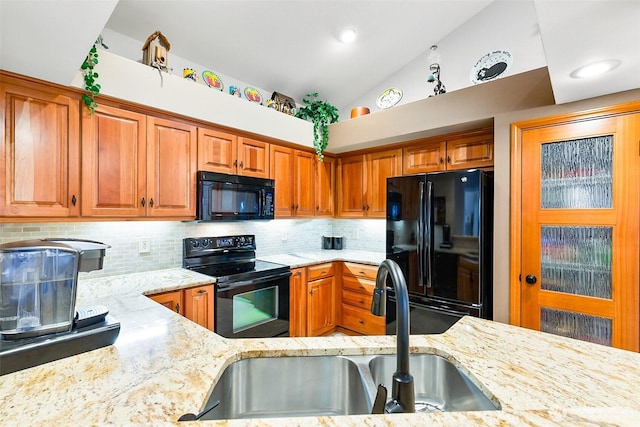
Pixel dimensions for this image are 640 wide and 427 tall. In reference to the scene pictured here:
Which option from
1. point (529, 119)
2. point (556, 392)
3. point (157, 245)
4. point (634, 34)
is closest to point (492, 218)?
point (529, 119)

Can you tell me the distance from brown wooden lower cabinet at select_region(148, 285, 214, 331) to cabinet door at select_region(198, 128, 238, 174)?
3.43 feet

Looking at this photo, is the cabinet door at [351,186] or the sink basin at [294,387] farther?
the cabinet door at [351,186]

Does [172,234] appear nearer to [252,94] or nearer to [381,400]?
[252,94]

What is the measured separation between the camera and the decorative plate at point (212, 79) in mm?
2682

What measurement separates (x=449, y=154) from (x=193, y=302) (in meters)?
2.64

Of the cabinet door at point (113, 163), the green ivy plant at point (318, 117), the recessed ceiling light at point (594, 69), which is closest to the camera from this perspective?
the recessed ceiling light at point (594, 69)

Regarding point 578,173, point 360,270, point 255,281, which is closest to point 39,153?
point 255,281

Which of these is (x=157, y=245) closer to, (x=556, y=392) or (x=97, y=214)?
(x=97, y=214)

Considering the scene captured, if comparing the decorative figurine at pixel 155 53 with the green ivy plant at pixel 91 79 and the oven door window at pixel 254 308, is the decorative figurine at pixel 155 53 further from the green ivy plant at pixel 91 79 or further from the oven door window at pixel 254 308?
the oven door window at pixel 254 308

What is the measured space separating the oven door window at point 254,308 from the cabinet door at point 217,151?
3.78ft

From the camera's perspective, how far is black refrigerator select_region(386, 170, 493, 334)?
2215 millimetres

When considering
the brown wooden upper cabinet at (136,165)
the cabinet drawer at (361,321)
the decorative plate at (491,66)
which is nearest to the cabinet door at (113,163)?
the brown wooden upper cabinet at (136,165)

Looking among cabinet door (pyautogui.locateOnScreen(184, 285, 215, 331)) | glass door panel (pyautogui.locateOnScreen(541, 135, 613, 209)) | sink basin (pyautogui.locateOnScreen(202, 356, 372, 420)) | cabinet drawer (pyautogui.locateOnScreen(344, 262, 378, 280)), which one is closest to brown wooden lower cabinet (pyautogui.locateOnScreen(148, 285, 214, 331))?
cabinet door (pyautogui.locateOnScreen(184, 285, 215, 331))

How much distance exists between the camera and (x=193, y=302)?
82.9 inches
